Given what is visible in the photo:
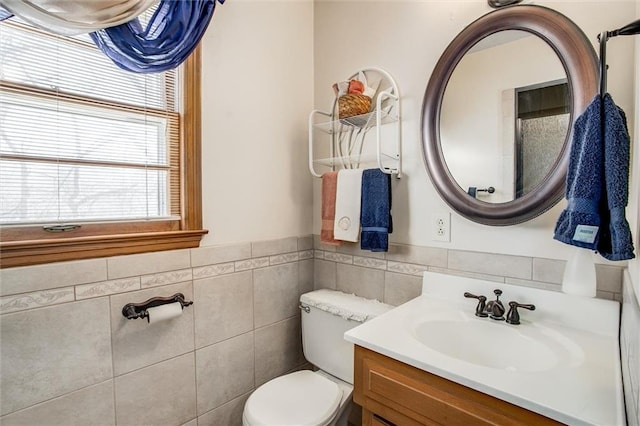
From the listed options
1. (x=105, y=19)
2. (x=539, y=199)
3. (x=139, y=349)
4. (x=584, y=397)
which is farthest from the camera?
(x=139, y=349)

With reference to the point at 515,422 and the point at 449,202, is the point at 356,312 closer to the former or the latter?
the point at 449,202

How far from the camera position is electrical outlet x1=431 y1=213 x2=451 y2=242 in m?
1.35

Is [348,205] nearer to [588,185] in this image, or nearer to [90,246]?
[588,185]

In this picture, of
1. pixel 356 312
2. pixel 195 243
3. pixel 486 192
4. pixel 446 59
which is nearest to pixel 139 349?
pixel 195 243

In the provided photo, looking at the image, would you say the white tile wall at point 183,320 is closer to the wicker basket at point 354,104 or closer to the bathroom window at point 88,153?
the bathroom window at point 88,153

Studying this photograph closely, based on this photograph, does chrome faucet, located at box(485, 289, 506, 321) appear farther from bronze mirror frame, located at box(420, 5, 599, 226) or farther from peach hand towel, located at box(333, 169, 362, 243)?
peach hand towel, located at box(333, 169, 362, 243)

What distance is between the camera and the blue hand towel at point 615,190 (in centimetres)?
71

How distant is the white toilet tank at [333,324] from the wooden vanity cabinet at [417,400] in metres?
0.40

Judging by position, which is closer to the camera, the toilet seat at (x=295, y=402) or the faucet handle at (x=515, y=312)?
the faucet handle at (x=515, y=312)

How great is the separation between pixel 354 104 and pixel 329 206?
1.69ft

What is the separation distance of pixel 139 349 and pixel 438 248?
1277 millimetres

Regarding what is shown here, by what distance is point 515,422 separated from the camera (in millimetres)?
731

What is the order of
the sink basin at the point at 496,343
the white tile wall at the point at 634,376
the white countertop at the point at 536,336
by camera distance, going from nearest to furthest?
the white tile wall at the point at 634,376
the white countertop at the point at 536,336
the sink basin at the point at 496,343

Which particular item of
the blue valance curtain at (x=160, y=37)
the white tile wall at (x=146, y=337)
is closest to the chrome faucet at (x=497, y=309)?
the white tile wall at (x=146, y=337)
